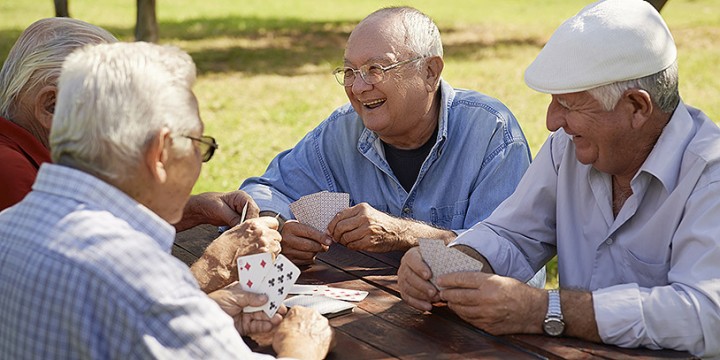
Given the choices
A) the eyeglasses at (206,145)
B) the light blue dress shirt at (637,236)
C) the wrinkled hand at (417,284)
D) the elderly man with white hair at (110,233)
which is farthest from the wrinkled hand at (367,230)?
the elderly man with white hair at (110,233)

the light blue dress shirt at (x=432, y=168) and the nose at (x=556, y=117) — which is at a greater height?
the nose at (x=556, y=117)

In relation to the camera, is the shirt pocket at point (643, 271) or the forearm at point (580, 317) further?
the shirt pocket at point (643, 271)

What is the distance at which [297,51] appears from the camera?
1673 cm

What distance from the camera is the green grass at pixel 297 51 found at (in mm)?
10586

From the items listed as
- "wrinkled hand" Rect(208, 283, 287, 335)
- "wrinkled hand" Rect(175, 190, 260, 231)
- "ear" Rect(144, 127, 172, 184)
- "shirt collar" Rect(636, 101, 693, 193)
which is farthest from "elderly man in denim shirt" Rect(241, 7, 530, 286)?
"ear" Rect(144, 127, 172, 184)

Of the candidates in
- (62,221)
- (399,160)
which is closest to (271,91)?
(399,160)

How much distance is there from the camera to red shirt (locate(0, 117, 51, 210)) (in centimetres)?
300

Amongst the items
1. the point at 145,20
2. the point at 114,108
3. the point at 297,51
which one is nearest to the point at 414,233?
the point at 114,108

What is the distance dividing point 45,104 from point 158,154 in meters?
1.30

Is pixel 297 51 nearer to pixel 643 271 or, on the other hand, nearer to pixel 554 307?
pixel 643 271

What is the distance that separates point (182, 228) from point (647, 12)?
1950 mm

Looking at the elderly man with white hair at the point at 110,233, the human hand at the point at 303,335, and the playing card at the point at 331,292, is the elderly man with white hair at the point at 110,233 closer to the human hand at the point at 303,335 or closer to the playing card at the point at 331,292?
the human hand at the point at 303,335

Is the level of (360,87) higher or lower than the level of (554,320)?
higher

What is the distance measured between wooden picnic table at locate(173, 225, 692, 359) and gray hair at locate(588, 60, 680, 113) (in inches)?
27.4
